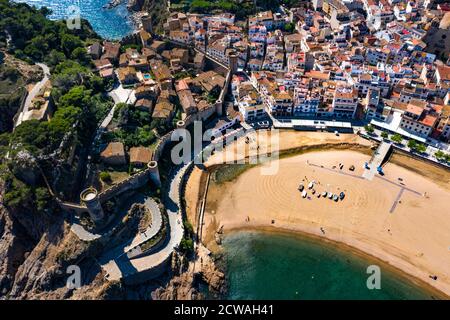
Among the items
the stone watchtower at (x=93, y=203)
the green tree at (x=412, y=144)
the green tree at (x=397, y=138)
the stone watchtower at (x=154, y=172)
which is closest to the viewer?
the stone watchtower at (x=93, y=203)

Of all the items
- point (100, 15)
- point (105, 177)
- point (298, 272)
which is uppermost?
point (100, 15)

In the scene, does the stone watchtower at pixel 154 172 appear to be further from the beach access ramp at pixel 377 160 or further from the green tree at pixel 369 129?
the green tree at pixel 369 129

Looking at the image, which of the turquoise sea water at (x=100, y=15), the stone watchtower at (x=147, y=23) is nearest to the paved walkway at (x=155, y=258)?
the stone watchtower at (x=147, y=23)

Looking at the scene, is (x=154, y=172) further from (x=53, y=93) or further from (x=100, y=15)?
(x=100, y=15)

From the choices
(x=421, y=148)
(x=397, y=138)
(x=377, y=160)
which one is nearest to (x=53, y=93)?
(x=377, y=160)

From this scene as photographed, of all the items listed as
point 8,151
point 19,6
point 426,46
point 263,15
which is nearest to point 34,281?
point 8,151

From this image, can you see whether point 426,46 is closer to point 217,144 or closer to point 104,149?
point 217,144

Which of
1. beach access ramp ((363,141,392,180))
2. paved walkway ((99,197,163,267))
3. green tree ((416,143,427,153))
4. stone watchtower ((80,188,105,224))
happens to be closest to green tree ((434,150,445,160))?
green tree ((416,143,427,153))

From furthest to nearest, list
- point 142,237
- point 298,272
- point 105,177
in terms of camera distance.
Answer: point 105,177 < point 298,272 < point 142,237
